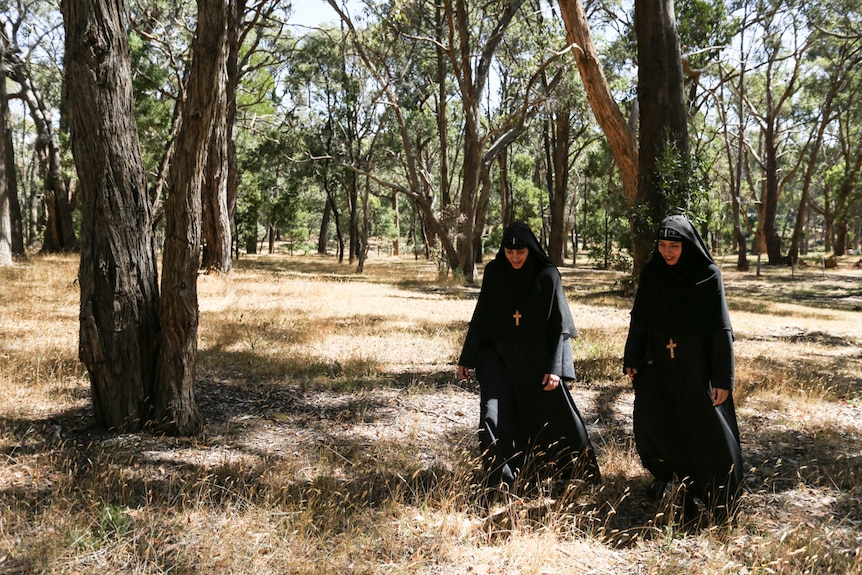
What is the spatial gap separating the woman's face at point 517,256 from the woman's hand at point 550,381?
759mm

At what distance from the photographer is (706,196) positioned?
11.6 metres

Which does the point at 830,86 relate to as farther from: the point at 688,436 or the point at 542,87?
the point at 688,436

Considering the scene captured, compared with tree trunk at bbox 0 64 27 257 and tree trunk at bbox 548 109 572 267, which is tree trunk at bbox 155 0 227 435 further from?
tree trunk at bbox 548 109 572 267

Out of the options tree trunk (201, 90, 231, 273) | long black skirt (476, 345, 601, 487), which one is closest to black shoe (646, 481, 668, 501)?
long black skirt (476, 345, 601, 487)

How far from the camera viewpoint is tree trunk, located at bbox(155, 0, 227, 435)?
423 centimetres

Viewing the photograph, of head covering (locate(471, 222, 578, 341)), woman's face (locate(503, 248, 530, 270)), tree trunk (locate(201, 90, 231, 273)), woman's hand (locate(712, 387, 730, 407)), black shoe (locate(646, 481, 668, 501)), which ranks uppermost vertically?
tree trunk (locate(201, 90, 231, 273))

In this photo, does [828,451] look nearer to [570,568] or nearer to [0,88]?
[570,568]

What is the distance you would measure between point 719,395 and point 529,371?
1.19 m

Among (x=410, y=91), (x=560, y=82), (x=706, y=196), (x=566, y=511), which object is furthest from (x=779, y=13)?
(x=566, y=511)

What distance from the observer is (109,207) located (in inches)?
169

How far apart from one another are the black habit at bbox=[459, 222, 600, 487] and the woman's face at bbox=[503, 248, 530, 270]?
0.04m

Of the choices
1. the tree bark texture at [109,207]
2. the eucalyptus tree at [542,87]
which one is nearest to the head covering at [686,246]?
the tree bark texture at [109,207]

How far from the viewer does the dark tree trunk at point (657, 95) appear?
35.3 feet

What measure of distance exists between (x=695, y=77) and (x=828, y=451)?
31.0ft
